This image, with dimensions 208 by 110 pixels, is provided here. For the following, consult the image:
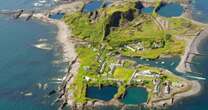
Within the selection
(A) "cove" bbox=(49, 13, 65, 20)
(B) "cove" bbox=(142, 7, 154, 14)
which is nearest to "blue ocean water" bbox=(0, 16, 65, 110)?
(A) "cove" bbox=(49, 13, 65, 20)

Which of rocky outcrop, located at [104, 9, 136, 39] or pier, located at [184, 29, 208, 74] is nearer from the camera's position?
pier, located at [184, 29, 208, 74]

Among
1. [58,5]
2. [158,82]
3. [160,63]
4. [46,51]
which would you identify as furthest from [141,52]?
[58,5]

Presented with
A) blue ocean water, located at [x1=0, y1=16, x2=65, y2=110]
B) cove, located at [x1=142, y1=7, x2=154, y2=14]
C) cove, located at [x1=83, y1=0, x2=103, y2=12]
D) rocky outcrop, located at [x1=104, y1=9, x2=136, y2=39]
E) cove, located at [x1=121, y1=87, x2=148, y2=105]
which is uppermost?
cove, located at [x1=83, y1=0, x2=103, y2=12]

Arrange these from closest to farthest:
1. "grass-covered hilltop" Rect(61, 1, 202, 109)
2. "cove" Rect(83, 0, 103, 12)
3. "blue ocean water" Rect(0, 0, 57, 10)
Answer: "grass-covered hilltop" Rect(61, 1, 202, 109) → "cove" Rect(83, 0, 103, 12) → "blue ocean water" Rect(0, 0, 57, 10)

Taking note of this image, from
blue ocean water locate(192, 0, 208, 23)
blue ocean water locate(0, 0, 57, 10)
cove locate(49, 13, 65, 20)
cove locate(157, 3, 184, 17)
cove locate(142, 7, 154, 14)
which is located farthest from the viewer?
blue ocean water locate(0, 0, 57, 10)

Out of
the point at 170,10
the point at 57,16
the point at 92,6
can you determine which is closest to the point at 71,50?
the point at 57,16

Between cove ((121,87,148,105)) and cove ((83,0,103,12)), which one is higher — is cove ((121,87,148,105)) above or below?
below

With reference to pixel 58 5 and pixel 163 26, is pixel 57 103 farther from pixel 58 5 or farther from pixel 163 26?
pixel 58 5

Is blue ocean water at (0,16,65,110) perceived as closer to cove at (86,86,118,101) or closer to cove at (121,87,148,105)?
cove at (86,86,118,101)
